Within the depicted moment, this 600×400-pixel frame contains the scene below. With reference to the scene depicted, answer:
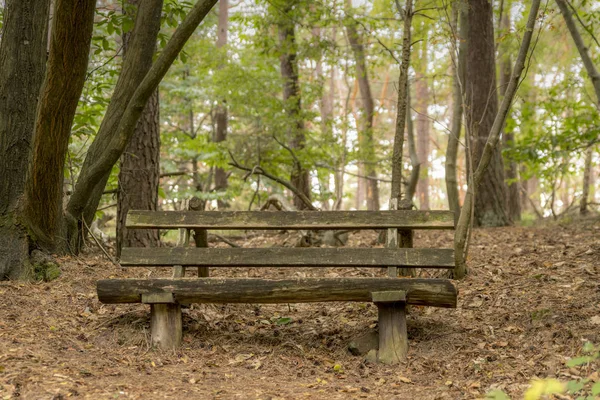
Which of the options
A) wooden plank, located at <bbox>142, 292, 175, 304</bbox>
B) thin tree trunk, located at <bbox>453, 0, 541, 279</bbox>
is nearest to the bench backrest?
wooden plank, located at <bbox>142, 292, 175, 304</bbox>

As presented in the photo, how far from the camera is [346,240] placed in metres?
9.09

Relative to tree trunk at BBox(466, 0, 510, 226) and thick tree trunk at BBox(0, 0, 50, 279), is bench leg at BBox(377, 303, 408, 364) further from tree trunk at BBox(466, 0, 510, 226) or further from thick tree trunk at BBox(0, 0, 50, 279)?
tree trunk at BBox(466, 0, 510, 226)

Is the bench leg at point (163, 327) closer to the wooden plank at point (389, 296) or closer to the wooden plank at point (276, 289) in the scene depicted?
the wooden plank at point (276, 289)

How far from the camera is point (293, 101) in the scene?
10.7 metres

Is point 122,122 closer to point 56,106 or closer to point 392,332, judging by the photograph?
point 56,106

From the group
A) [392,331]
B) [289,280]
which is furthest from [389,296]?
[289,280]

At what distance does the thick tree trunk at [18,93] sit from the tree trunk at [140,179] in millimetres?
1446

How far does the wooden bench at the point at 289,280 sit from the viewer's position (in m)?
A: 4.37

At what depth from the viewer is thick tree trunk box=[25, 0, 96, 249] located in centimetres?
522

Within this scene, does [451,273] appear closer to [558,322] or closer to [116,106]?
[558,322]

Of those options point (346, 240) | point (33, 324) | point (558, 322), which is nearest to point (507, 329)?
point (558, 322)

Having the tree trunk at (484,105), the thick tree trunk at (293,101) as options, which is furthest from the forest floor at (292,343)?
the thick tree trunk at (293,101)

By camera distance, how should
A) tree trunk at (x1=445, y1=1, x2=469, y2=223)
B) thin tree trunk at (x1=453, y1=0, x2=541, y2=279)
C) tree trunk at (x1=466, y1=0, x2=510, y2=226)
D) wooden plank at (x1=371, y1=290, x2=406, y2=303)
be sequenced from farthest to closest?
1. tree trunk at (x1=466, y1=0, x2=510, y2=226)
2. tree trunk at (x1=445, y1=1, x2=469, y2=223)
3. thin tree trunk at (x1=453, y1=0, x2=541, y2=279)
4. wooden plank at (x1=371, y1=290, x2=406, y2=303)

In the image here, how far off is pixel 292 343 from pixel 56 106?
3.10 meters
